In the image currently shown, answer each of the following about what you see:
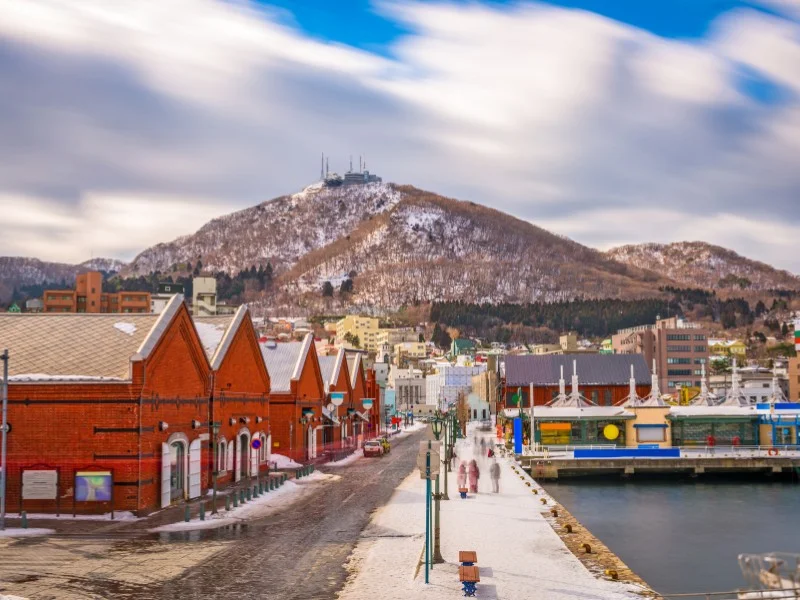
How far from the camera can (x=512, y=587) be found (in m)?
21.9

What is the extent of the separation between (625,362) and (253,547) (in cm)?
9936

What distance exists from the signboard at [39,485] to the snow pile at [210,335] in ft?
46.3

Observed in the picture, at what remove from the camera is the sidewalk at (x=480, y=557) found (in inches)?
845

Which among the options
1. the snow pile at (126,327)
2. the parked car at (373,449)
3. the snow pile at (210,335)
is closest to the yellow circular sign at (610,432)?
the parked car at (373,449)

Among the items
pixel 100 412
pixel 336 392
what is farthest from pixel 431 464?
pixel 336 392

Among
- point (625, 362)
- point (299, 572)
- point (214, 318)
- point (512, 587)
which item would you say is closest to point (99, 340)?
point (214, 318)

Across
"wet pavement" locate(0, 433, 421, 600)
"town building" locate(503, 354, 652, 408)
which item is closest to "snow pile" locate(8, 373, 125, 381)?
"wet pavement" locate(0, 433, 421, 600)

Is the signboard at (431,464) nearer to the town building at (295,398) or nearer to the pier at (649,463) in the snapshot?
the town building at (295,398)

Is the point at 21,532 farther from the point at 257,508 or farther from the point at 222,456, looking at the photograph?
the point at 222,456

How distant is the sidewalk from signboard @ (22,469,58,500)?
12775 millimetres

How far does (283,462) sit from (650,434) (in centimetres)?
3634

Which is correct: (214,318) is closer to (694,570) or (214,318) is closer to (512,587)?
(694,570)

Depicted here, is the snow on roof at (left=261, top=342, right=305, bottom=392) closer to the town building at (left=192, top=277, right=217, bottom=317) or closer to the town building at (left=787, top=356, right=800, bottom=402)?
the town building at (left=192, top=277, right=217, bottom=317)

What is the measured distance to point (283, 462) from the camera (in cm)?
6119
